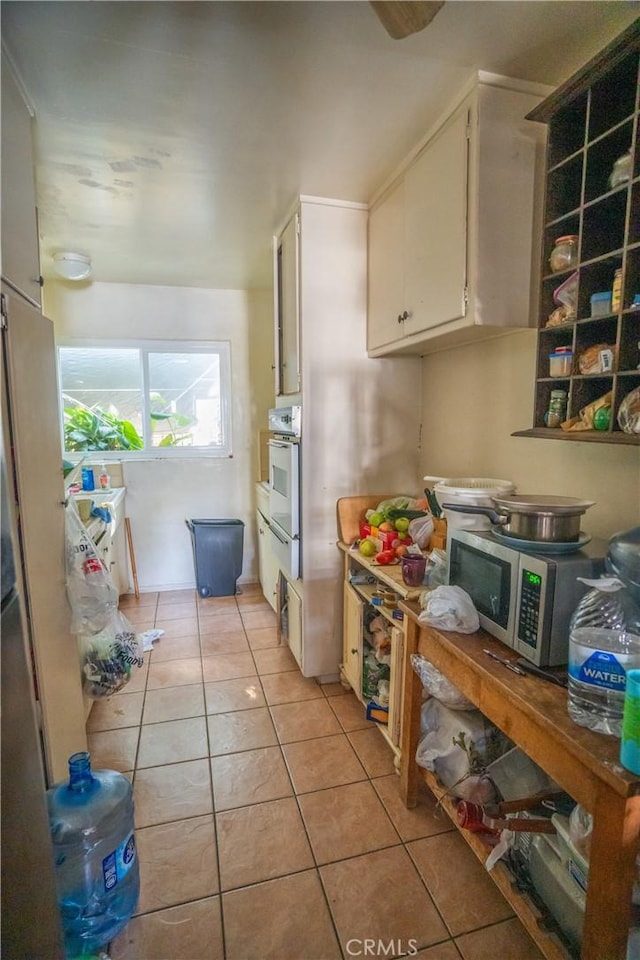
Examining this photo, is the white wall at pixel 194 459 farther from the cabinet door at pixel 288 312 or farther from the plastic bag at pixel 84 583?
the plastic bag at pixel 84 583

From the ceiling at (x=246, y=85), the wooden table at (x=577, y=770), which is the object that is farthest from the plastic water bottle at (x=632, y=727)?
the ceiling at (x=246, y=85)

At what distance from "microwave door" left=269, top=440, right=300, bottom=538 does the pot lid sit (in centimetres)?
113

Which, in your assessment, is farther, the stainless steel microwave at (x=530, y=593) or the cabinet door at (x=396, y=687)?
the cabinet door at (x=396, y=687)

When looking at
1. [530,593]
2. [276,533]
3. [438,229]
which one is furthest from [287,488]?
[530,593]

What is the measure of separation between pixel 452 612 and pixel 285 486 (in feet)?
4.18

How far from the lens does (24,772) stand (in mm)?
773

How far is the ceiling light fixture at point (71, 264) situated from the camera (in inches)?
108

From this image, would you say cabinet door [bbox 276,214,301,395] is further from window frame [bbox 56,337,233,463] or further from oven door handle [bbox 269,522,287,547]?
window frame [bbox 56,337,233,463]

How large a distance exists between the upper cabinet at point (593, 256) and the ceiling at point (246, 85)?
0.15 meters

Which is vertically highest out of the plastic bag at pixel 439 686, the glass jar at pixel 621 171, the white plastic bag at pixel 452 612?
the glass jar at pixel 621 171

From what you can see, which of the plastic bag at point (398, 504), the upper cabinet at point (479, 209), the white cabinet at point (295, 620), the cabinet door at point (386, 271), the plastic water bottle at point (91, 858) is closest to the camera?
the plastic water bottle at point (91, 858)

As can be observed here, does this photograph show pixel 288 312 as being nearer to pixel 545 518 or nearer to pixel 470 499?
pixel 470 499

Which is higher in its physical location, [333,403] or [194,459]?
[333,403]

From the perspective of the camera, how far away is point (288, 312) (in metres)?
2.45
